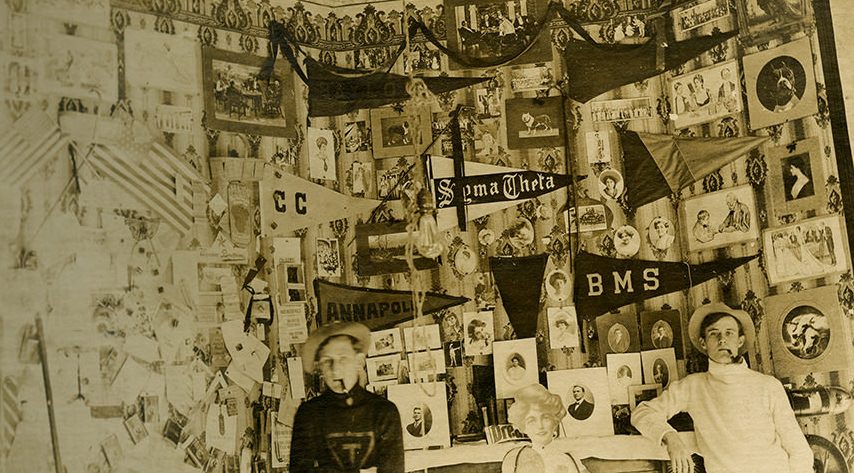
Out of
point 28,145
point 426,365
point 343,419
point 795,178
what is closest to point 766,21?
point 795,178

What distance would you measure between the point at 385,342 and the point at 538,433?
0.79 metres

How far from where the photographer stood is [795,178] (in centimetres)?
439

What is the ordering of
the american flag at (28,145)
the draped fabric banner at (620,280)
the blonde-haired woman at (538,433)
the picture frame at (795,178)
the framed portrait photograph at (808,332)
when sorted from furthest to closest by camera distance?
the draped fabric banner at (620,280) < the blonde-haired woman at (538,433) < the picture frame at (795,178) < the framed portrait photograph at (808,332) < the american flag at (28,145)

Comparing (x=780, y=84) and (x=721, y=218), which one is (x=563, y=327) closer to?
(x=721, y=218)

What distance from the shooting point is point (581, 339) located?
4.58 m

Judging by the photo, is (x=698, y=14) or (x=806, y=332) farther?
(x=698, y=14)

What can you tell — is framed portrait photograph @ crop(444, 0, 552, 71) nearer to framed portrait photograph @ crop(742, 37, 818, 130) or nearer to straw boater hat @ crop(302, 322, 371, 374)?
framed portrait photograph @ crop(742, 37, 818, 130)

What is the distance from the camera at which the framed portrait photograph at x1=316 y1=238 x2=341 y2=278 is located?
15.2ft

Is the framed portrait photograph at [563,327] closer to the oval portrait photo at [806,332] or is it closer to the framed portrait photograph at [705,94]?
the oval portrait photo at [806,332]

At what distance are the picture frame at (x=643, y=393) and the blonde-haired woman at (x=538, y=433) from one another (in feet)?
1.00

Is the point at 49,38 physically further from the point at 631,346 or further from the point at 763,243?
the point at 763,243

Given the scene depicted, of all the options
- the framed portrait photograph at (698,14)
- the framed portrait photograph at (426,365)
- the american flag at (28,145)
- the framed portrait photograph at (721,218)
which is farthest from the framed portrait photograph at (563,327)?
the american flag at (28,145)

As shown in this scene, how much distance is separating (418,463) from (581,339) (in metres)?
0.91

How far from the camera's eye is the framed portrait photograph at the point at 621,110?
4.71 metres
